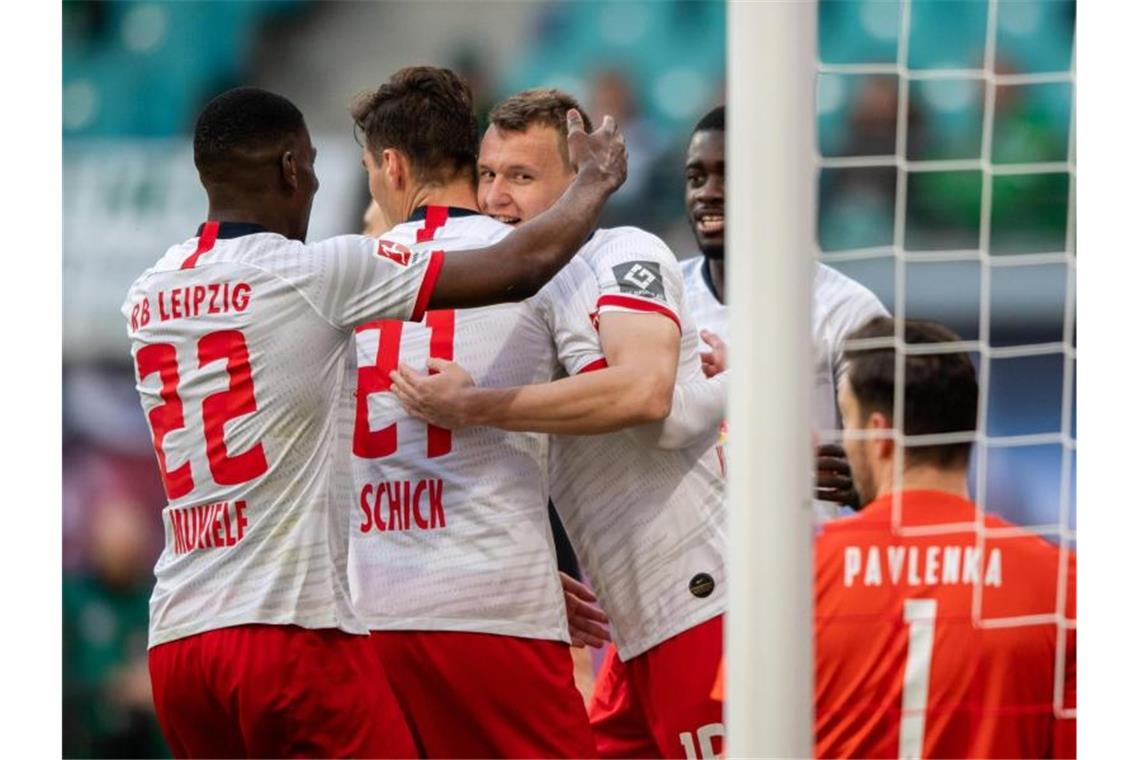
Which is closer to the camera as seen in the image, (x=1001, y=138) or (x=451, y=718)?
(x=451, y=718)

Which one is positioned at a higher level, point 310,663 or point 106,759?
point 310,663

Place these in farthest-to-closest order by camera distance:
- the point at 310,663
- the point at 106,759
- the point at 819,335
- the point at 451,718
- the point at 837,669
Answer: the point at 106,759 < the point at 819,335 < the point at 451,718 < the point at 310,663 < the point at 837,669

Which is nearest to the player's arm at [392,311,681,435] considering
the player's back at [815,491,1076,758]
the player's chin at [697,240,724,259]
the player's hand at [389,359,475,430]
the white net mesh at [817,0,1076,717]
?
the player's hand at [389,359,475,430]

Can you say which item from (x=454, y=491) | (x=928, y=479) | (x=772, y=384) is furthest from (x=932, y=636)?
(x=454, y=491)

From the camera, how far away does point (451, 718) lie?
3324 mm

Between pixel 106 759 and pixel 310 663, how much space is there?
163cm

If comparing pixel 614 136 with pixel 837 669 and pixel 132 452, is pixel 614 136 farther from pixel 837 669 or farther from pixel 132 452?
pixel 132 452

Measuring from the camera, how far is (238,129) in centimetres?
324

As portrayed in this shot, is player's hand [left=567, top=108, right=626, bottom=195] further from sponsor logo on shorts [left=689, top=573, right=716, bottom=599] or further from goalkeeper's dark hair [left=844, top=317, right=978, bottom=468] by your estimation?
sponsor logo on shorts [left=689, top=573, right=716, bottom=599]

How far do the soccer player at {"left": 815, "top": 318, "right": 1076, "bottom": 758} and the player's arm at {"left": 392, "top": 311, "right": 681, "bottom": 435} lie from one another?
0.42m

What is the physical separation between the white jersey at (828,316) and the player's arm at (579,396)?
634 mm

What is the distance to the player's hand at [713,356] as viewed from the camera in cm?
370

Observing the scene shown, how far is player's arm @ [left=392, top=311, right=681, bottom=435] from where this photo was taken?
3.25 metres

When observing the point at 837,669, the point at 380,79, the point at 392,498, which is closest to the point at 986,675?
the point at 837,669
